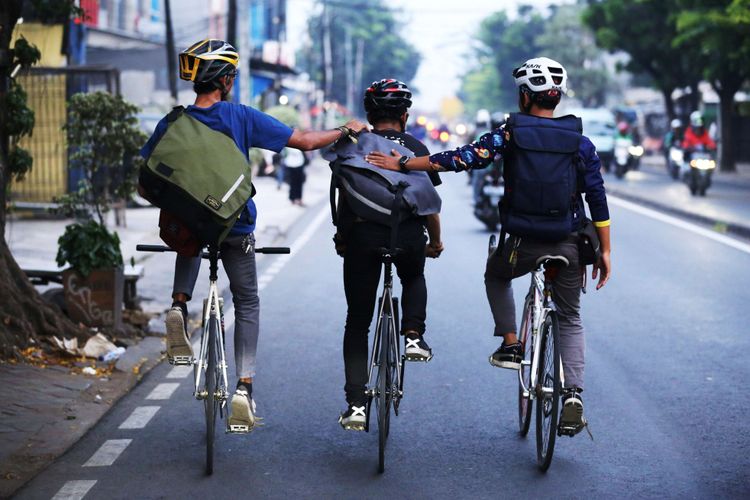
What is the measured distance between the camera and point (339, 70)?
114 meters

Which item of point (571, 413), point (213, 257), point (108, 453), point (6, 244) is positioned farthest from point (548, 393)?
point (6, 244)

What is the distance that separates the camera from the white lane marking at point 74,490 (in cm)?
550

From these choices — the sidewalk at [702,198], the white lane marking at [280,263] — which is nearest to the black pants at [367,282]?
the white lane marking at [280,263]

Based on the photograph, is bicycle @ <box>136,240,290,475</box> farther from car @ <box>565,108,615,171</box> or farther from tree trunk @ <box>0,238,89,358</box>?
car @ <box>565,108,615,171</box>

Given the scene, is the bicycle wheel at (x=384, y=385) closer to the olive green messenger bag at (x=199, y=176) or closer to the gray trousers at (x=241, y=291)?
the gray trousers at (x=241, y=291)

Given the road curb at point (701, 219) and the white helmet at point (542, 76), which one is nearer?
the white helmet at point (542, 76)

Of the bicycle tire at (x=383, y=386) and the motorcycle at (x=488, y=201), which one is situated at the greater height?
the bicycle tire at (x=383, y=386)

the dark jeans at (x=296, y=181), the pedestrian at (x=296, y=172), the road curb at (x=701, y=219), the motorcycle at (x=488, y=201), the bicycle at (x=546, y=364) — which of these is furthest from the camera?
the dark jeans at (x=296, y=181)

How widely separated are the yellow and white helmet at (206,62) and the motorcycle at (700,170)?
75.7 ft

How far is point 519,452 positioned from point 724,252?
11.0 m

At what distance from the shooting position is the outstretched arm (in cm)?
590

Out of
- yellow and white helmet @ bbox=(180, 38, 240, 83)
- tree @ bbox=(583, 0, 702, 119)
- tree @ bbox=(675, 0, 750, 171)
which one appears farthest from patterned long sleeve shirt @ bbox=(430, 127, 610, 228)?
tree @ bbox=(583, 0, 702, 119)

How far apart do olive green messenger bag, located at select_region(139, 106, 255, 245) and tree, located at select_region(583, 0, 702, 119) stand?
4361 cm

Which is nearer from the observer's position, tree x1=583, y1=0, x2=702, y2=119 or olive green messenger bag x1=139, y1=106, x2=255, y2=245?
olive green messenger bag x1=139, y1=106, x2=255, y2=245
